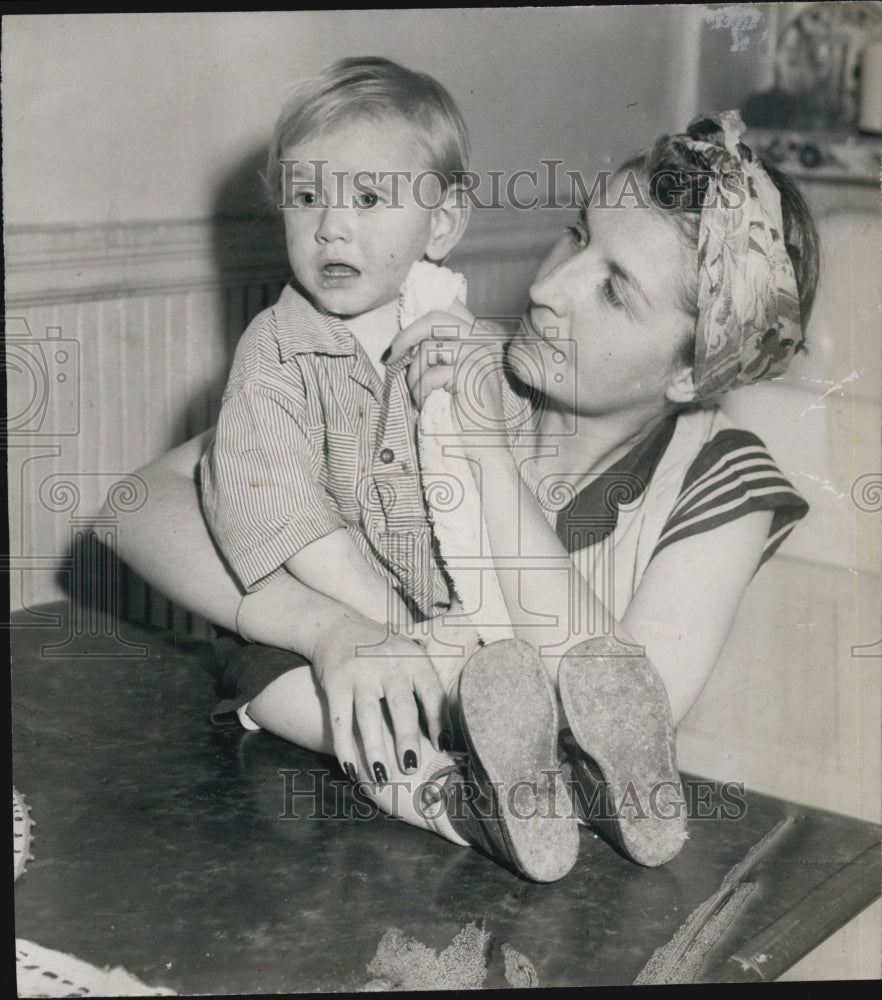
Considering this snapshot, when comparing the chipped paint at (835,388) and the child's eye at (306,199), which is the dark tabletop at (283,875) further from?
the child's eye at (306,199)

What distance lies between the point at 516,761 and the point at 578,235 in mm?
496

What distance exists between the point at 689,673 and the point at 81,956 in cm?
60

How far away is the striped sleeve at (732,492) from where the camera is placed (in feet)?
4.33

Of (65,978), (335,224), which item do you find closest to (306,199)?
(335,224)

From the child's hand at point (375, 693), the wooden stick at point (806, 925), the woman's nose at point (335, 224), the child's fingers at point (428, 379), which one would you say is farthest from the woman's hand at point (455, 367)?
the wooden stick at point (806, 925)

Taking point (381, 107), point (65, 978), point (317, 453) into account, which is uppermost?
point (381, 107)

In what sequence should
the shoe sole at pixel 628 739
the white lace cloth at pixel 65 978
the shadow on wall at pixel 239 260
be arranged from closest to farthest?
the white lace cloth at pixel 65 978 → the shoe sole at pixel 628 739 → the shadow on wall at pixel 239 260

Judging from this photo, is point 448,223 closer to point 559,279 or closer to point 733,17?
point 559,279

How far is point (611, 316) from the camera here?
127cm

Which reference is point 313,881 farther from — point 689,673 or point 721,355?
point 721,355

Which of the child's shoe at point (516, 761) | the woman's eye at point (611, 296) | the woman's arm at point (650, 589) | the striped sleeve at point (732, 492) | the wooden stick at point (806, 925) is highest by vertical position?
the woman's eye at point (611, 296)

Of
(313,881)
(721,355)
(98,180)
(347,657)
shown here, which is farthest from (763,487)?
(98,180)

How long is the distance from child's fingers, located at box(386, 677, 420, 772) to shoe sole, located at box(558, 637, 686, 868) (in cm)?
14

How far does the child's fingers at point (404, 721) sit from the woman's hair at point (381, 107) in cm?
47
